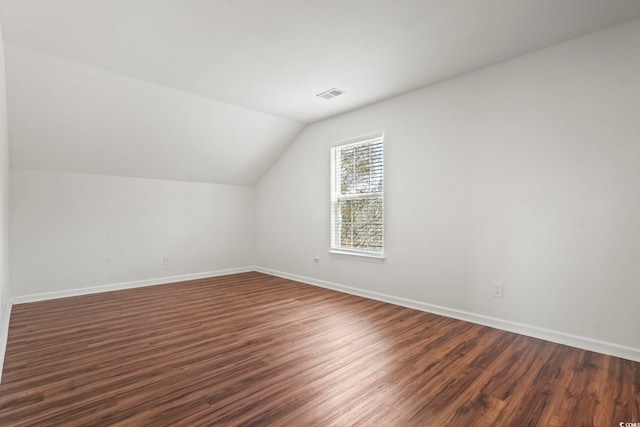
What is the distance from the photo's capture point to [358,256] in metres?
4.43

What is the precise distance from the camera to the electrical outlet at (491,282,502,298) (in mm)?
3104

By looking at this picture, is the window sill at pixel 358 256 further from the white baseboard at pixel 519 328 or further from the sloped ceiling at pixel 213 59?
the sloped ceiling at pixel 213 59

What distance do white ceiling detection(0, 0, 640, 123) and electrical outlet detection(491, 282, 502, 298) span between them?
218 centimetres

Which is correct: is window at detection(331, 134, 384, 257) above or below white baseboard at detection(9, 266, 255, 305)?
above

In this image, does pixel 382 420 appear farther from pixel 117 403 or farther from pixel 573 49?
pixel 573 49

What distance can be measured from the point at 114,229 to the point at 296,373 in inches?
155

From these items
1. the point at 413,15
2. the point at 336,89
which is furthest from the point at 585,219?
the point at 336,89

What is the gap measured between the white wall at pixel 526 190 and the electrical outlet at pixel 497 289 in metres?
0.04

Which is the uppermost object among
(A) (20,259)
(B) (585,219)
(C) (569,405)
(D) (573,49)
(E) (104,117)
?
(D) (573,49)

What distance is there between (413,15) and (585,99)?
5.36 feet

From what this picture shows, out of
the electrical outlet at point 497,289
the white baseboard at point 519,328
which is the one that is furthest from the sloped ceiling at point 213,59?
the white baseboard at point 519,328

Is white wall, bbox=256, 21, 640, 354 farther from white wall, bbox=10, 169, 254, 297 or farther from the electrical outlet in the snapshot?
white wall, bbox=10, 169, 254, 297

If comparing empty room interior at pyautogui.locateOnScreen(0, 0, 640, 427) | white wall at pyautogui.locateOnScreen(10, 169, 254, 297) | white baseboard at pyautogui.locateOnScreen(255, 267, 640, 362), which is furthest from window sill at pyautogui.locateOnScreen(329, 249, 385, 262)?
white wall at pyautogui.locateOnScreen(10, 169, 254, 297)

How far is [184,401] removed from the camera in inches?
73.4
